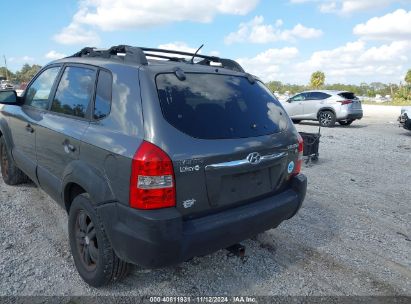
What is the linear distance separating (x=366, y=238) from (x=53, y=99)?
364 centimetres

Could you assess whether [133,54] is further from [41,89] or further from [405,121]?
[405,121]

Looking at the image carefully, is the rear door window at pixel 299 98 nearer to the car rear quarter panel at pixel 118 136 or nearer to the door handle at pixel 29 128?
the door handle at pixel 29 128

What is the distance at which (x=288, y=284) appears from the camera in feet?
9.79

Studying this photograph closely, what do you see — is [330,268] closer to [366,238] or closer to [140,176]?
[366,238]

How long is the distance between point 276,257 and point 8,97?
140 inches

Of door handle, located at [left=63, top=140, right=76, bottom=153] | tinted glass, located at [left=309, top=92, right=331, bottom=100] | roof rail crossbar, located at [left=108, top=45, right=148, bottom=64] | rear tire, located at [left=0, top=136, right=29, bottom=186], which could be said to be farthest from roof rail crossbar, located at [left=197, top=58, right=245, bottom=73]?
tinted glass, located at [left=309, top=92, right=331, bottom=100]

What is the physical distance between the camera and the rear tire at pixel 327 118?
15453 mm

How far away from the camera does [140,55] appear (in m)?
2.71

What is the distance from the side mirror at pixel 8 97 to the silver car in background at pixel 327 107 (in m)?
13.4

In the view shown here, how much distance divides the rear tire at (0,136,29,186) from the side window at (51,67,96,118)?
1947 mm

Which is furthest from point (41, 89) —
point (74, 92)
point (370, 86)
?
point (370, 86)

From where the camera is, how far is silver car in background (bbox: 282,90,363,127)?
15250 millimetres

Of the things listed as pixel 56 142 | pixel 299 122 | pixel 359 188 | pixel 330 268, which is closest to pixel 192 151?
pixel 56 142

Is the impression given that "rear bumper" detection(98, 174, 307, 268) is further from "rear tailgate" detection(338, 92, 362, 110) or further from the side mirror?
"rear tailgate" detection(338, 92, 362, 110)
